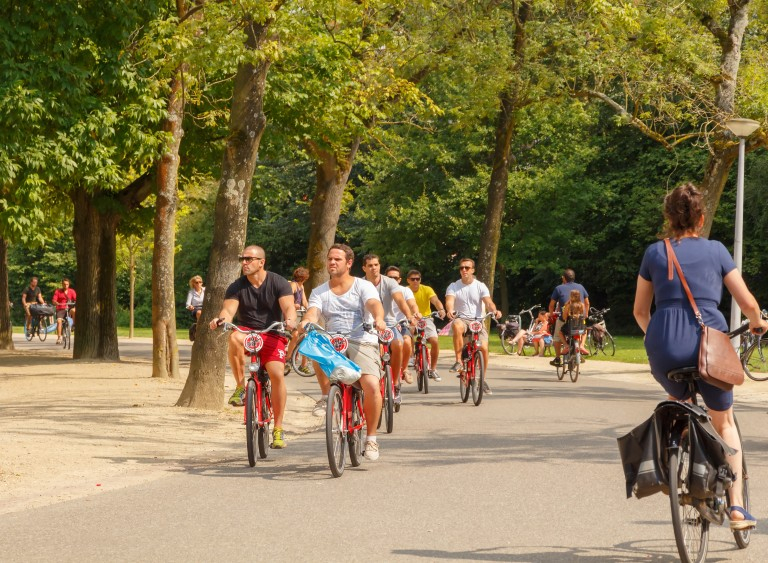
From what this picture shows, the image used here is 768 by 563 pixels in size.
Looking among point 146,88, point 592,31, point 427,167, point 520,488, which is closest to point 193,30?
point 146,88

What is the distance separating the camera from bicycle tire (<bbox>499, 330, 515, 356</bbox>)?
1260 inches

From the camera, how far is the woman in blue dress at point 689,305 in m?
6.09

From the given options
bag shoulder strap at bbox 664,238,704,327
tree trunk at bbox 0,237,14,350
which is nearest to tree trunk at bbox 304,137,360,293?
tree trunk at bbox 0,237,14,350

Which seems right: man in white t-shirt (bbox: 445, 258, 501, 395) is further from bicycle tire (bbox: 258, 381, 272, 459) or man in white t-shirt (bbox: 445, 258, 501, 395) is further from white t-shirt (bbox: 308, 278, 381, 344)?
white t-shirt (bbox: 308, 278, 381, 344)

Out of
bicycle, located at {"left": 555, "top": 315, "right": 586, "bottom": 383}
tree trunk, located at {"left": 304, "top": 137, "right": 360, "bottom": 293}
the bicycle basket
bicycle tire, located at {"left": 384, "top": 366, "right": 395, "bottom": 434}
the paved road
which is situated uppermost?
tree trunk, located at {"left": 304, "top": 137, "right": 360, "bottom": 293}

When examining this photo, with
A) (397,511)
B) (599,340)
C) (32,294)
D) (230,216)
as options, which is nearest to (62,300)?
(32,294)

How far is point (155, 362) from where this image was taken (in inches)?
794

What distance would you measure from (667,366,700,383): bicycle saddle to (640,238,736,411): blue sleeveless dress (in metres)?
0.02

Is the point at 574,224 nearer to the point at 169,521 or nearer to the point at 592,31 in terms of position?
the point at 592,31

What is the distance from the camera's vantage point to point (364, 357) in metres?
10.0

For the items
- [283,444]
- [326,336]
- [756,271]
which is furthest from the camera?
[756,271]

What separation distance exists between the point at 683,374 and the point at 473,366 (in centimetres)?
988

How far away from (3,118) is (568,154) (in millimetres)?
36272

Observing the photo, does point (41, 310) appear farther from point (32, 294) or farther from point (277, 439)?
point (277, 439)
